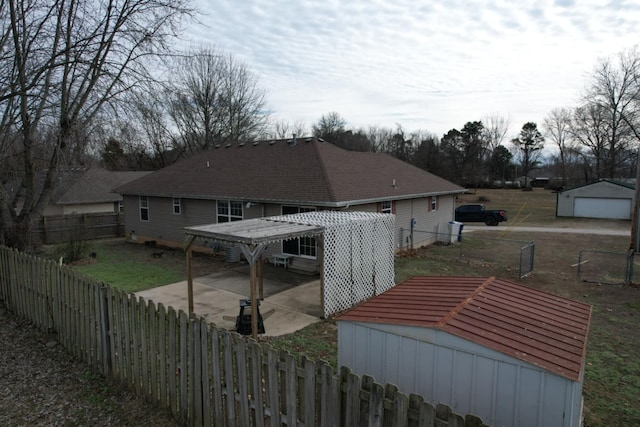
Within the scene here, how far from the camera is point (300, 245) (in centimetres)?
1413

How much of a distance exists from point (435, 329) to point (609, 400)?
3612mm

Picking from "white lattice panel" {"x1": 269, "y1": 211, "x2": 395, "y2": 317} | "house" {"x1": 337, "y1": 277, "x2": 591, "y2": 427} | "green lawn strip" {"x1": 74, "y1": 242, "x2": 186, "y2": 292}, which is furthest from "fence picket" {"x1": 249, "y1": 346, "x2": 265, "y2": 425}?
"green lawn strip" {"x1": 74, "y1": 242, "x2": 186, "y2": 292}

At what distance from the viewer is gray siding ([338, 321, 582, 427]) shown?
3443 millimetres

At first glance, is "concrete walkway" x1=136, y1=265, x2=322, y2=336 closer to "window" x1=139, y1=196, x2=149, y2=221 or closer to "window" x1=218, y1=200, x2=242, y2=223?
"window" x1=218, y1=200, x2=242, y2=223

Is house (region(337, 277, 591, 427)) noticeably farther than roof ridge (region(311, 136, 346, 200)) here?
No

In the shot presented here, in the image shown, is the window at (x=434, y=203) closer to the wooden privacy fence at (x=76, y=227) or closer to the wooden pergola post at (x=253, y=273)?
the wooden pergola post at (x=253, y=273)

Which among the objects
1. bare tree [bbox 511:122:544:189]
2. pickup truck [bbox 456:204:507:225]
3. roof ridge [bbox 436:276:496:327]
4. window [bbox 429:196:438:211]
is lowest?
pickup truck [bbox 456:204:507:225]

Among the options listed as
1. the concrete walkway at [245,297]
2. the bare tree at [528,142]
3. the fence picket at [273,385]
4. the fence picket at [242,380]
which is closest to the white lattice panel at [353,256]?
the concrete walkway at [245,297]

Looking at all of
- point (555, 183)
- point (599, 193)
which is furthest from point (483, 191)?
point (599, 193)

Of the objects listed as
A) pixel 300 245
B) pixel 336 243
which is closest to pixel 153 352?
pixel 336 243

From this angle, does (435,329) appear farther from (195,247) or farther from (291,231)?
(195,247)

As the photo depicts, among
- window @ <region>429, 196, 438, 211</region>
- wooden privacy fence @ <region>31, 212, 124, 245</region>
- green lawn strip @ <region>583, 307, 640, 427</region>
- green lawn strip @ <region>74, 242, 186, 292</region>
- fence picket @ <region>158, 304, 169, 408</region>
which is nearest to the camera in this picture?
fence picket @ <region>158, 304, 169, 408</region>

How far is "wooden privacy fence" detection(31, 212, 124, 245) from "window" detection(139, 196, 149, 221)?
2854 millimetres

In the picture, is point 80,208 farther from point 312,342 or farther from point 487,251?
point 487,251
